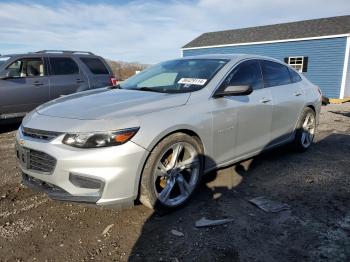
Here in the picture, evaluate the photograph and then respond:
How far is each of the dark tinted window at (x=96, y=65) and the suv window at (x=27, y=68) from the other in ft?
3.80

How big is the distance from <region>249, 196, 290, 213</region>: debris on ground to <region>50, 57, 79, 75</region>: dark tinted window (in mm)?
6204

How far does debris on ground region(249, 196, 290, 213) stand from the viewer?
11.7ft

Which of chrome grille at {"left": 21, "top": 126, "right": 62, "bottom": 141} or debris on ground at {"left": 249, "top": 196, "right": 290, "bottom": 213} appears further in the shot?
debris on ground at {"left": 249, "top": 196, "right": 290, "bottom": 213}

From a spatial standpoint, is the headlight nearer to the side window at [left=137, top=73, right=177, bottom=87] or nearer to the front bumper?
the front bumper

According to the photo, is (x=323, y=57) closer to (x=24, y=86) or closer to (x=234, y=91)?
(x=24, y=86)

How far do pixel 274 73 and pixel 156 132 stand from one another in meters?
2.64

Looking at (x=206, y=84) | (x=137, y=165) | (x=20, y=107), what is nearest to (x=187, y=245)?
(x=137, y=165)

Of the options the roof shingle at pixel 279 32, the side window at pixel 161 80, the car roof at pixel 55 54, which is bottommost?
the side window at pixel 161 80

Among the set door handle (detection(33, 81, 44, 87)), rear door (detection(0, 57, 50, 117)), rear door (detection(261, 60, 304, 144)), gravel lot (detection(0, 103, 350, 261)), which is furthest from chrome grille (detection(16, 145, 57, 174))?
door handle (detection(33, 81, 44, 87))

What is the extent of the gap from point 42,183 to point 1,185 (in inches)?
58.7

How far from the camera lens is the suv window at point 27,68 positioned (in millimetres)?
7488

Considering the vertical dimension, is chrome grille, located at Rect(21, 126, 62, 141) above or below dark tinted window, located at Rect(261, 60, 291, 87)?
below

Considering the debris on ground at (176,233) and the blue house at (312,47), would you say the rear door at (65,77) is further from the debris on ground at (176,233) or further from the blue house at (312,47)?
the blue house at (312,47)

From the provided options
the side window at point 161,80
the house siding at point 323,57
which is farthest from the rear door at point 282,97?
the house siding at point 323,57
